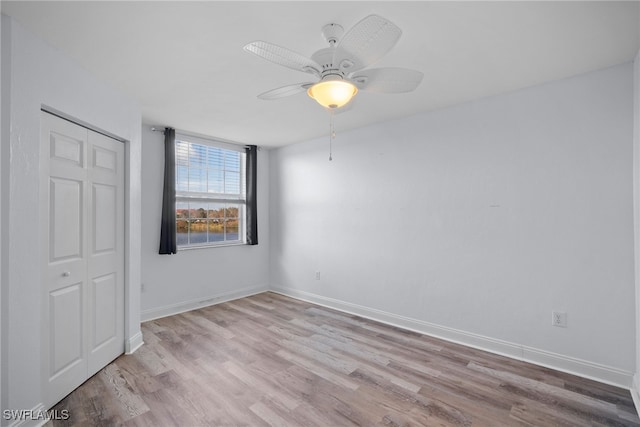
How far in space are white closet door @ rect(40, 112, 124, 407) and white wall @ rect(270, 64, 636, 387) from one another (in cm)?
263

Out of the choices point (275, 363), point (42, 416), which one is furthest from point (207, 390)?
point (42, 416)

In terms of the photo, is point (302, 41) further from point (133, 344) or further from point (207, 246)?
point (207, 246)

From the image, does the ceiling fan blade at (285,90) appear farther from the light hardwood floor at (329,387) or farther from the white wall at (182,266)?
the white wall at (182,266)

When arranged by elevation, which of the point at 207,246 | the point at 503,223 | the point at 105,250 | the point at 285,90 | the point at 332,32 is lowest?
the point at 207,246

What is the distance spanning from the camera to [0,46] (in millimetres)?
1693

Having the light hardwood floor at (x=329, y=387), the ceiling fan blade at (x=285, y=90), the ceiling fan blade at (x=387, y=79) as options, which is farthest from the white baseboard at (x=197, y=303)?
the ceiling fan blade at (x=387, y=79)

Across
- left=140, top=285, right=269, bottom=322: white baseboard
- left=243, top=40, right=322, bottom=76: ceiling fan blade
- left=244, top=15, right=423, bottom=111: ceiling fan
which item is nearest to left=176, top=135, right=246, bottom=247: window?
left=140, top=285, right=269, bottom=322: white baseboard

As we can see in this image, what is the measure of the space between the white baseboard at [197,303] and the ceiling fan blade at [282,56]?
358 centimetres

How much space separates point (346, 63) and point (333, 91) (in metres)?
0.18

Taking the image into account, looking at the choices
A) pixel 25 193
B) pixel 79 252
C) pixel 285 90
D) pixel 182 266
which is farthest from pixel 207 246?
pixel 285 90

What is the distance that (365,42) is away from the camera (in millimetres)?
1527

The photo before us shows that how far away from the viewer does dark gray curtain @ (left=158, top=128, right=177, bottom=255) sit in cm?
Answer: 393

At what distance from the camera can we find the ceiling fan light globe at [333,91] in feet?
5.75

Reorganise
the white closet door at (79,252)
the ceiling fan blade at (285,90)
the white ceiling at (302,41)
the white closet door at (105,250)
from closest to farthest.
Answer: the white ceiling at (302,41), the ceiling fan blade at (285,90), the white closet door at (79,252), the white closet door at (105,250)
